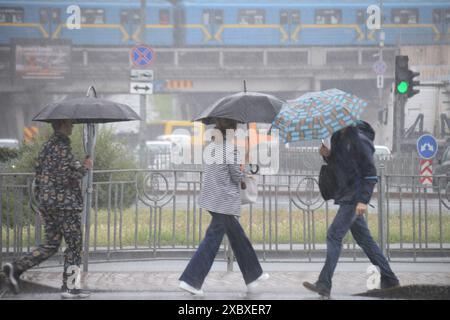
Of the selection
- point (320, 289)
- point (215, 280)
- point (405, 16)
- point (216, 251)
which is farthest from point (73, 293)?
point (405, 16)

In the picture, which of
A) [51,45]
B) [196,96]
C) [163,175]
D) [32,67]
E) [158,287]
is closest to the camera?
[158,287]

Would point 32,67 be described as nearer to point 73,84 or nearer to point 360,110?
point 73,84

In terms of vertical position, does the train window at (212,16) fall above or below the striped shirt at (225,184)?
above

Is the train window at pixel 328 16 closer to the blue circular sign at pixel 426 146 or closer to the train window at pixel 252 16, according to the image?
the train window at pixel 252 16

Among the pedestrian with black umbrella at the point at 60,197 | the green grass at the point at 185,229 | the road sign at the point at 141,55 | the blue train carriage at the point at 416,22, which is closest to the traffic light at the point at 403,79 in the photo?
the road sign at the point at 141,55

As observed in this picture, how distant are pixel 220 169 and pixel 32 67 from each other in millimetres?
36455

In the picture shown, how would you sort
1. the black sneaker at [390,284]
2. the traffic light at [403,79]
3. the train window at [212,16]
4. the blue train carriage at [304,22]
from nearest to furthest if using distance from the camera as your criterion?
the black sneaker at [390,284] → the traffic light at [403,79] → the blue train carriage at [304,22] → the train window at [212,16]

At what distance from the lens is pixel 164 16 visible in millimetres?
38844

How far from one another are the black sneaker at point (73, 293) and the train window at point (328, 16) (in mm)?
31632

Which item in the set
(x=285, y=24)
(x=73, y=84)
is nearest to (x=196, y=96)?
(x=73, y=84)

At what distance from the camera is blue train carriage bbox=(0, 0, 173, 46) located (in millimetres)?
36594

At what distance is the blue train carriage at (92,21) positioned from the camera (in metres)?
36.6

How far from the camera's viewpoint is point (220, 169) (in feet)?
A: 24.4

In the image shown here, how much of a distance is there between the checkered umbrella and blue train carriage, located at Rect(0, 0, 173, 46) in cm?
3019
